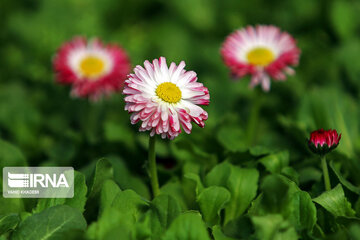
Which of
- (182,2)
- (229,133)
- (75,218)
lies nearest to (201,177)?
(229,133)

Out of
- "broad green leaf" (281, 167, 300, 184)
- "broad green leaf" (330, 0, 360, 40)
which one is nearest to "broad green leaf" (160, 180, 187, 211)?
"broad green leaf" (281, 167, 300, 184)

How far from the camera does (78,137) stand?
294cm

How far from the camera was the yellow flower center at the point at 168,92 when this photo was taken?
198cm

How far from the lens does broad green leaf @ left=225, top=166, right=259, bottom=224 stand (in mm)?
2252

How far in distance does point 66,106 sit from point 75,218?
5.90 feet

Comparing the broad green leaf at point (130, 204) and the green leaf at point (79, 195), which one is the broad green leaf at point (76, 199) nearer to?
the green leaf at point (79, 195)

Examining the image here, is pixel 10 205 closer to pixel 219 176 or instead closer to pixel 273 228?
pixel 219 176

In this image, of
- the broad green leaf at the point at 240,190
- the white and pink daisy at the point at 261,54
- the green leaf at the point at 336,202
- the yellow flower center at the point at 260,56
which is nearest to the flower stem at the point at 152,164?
the broad green leaf at the point at 240,190

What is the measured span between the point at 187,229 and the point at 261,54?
1615mm

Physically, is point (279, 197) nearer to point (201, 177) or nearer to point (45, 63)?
point (201, 177)

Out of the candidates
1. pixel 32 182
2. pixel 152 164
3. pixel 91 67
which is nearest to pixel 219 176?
pixel 152 164

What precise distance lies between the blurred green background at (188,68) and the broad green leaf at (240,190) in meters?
0.19

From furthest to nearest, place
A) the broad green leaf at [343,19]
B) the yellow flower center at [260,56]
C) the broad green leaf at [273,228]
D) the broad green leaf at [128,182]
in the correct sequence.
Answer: the broad green leaf at [343,19], the yellow flower center at [260,56], the broad green leaf at [128,182], the broad green leaf at [273,228]

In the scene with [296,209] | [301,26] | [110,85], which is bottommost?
[296,209]
